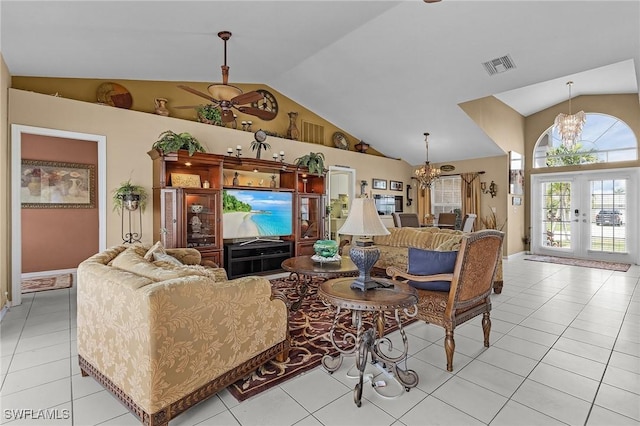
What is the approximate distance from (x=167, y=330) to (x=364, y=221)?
54.5 inches

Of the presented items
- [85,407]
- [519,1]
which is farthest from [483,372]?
[519,1]

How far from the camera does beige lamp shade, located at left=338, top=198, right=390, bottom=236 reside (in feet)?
7.29

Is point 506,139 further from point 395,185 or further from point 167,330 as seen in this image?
point 167,330

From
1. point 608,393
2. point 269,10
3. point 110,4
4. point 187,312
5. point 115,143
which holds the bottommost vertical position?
point 608,393

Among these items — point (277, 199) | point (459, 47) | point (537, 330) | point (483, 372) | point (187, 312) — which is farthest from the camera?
point (277, 199)

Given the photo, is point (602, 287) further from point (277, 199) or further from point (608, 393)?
point (277, 199)

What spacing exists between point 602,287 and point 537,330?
2.79 metres

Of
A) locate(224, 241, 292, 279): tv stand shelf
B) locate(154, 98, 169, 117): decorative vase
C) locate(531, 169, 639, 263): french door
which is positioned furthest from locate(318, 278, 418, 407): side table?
locate(531, 169, 639, 263): french door

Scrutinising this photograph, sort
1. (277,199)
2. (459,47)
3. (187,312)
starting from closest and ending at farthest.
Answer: (187,312), (459,47), (277,199)

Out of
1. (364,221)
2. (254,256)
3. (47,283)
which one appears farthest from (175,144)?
(364,221)

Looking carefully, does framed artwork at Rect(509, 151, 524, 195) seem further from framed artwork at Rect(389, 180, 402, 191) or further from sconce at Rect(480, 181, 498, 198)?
framed artwork at Rect(389, 180, 402, 191)

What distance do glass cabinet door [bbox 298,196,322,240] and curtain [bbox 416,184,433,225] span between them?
4019 mm

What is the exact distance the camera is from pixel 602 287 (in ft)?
16.0

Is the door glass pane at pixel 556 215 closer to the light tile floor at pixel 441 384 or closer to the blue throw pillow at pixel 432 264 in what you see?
the light tile floor at pixel 441 384
